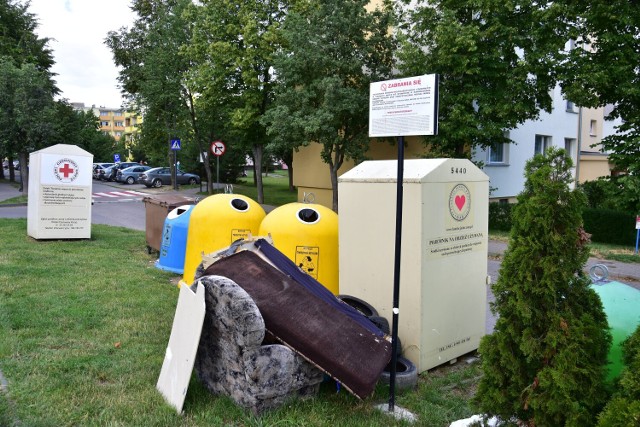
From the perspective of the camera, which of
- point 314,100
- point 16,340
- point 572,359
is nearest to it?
point 572,359

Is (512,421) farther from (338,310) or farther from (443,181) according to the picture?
(443,181)

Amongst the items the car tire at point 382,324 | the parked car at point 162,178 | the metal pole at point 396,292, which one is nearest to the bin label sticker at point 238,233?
the car tire at point 382,324

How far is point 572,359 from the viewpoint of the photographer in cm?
263

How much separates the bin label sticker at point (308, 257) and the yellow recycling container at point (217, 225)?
51.3 inches

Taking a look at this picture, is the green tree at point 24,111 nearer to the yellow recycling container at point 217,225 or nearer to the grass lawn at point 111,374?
the grass lawn at point 111,374

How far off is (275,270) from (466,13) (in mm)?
13952

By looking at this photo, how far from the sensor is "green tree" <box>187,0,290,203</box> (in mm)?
21391

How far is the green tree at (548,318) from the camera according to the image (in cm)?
264

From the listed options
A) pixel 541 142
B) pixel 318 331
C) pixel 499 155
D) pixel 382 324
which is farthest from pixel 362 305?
pixel 541 142

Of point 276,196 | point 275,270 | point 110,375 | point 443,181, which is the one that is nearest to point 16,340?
point 110,375

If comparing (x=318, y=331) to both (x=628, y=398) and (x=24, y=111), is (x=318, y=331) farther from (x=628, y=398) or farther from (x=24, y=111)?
(x=24, y=111)

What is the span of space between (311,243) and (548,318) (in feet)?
11.0

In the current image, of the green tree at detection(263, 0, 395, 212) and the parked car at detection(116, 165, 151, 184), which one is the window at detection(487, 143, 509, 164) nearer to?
the green tree at detection(263, 0, 395, 212)

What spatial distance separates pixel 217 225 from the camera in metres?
7.04
